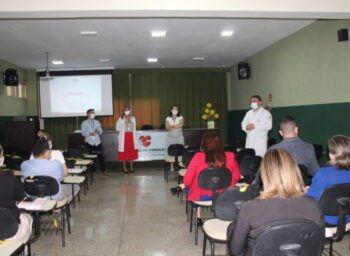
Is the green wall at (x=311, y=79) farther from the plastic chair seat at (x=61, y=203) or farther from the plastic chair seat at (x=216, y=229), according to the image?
the plastic chair seat at (x=61, y=203)

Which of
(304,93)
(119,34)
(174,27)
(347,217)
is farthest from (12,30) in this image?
(347,217)

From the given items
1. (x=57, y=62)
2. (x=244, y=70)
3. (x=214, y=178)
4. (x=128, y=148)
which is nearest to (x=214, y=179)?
(x=214, y=178)

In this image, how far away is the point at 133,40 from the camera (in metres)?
7.31

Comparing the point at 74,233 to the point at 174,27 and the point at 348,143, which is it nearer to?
the point at 348,143

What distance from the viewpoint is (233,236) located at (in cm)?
179

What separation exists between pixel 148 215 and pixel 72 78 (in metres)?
7.12

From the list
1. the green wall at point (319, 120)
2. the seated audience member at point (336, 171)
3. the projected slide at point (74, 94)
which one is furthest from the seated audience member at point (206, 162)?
the projected slide at point (74, 94)

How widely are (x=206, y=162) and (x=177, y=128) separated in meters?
4.78

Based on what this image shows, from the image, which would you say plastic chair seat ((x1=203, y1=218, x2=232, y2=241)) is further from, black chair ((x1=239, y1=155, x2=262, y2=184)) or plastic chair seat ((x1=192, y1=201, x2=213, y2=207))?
black chair ((x1=239, y1=155, x2=262, y2=184))

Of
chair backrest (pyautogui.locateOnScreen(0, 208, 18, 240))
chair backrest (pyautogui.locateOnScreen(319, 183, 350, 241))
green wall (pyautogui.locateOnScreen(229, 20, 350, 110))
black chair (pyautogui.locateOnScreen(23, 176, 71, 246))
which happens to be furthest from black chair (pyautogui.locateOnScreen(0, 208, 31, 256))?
green wall (pyautogui.locateOnScreen(229, 20, 350, 110))

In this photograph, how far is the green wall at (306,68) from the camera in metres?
5.60

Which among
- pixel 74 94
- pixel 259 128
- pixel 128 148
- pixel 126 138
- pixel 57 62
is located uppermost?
pixel 57 62

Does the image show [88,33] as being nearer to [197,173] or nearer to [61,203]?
[61,203]

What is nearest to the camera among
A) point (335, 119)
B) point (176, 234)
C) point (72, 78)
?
point (176, 234)
